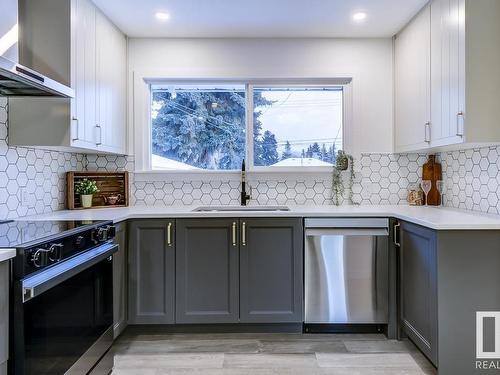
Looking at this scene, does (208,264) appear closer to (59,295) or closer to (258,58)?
(59,295)

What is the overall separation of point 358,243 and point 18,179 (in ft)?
7.75

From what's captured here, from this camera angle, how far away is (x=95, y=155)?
3260 mm

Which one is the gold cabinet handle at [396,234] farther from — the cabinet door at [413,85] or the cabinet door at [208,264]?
the cabinet door at [208,264]

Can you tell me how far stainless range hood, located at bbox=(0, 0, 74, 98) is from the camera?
171 centimetres

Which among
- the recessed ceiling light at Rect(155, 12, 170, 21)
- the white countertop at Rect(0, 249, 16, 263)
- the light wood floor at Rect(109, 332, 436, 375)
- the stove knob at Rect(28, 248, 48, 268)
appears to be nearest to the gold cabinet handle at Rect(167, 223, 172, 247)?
the light wood floor at Rect(109, 332, 436, 375)

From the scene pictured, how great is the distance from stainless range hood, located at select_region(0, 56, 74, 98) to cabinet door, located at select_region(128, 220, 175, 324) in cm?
105

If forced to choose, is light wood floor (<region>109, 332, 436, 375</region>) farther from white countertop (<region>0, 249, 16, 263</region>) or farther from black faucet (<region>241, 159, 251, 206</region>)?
white countertop (<region>0, 249, 16, 263</region>)

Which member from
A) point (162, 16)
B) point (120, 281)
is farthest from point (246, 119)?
point (120, 281)

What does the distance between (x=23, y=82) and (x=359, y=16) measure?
239cm

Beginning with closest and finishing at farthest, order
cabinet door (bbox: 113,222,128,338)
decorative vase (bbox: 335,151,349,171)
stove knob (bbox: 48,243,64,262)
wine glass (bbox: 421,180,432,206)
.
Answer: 1. stove knob (bbox: 48,243,64,262)
2. cabinet door (bbox: 113,222,128,338)
3. wine glass (bbox: 421,180,432,206)
4. decorative vase (bbox: 335,151,349,171)

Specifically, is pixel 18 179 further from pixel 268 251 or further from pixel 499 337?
pixel 499 337

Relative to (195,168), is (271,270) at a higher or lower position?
lower

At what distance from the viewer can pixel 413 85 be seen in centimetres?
285

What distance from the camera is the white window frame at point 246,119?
3.26m
